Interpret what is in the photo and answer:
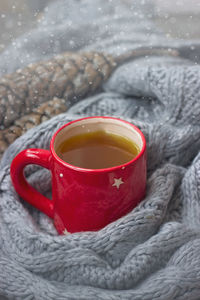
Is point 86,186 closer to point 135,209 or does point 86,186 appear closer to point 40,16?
point 135,209

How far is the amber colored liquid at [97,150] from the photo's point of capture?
47cm

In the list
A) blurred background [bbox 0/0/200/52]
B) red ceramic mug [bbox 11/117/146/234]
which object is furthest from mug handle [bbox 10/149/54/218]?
blurred background [bbox 0/0/200/52]

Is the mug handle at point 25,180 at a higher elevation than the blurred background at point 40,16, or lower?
lower

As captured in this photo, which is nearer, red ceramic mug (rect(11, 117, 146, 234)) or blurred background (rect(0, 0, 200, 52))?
red ceramic mug (rect(11, 117, 146, 234))

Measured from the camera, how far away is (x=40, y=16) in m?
0.54

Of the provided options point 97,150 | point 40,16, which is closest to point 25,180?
point 97,150

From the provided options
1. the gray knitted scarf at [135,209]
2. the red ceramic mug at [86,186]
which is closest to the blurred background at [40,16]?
the gray knitted scarf at [135,209]

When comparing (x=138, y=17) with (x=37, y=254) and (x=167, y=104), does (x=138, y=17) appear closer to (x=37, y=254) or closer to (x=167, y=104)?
(x=167, y=104)

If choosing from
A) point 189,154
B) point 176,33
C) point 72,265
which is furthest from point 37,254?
point 176,33

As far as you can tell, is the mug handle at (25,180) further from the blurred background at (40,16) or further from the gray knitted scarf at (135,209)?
the blurred background at (40,16)

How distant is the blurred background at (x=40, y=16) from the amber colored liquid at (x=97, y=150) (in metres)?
0.19

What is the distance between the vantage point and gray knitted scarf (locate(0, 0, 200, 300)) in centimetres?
40

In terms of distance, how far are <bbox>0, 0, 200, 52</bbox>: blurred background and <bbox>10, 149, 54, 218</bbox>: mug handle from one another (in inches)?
7.2

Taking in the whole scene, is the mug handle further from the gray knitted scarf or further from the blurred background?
the blurred background
